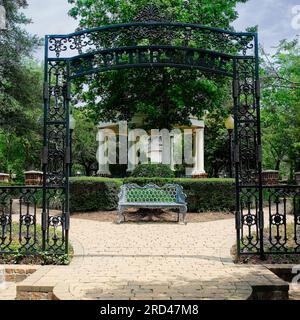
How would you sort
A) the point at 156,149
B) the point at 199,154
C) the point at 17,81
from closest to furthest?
the point at 17,81
the point at 156,149
the point at 199,154

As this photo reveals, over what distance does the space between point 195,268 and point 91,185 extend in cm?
873

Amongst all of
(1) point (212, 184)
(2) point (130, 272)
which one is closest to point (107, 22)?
(1) point (212, 184)

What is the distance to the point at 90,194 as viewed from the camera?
14.6 metres

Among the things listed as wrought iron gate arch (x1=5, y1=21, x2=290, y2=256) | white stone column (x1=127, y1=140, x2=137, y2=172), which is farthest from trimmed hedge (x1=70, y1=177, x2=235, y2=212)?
white stone column (x1=127, y1=140, x2=137, y2=172)

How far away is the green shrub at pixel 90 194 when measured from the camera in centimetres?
1457

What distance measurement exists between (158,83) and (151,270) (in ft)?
52.1

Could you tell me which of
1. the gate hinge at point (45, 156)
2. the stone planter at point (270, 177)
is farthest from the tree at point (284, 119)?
the gate hinge at point (45, 156)

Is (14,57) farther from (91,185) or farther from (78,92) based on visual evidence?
(91,185)

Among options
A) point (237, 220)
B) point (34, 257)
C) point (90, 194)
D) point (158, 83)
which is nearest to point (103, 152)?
point (158, 83)

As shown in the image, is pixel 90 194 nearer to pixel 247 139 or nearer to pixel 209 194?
pixel 209 194

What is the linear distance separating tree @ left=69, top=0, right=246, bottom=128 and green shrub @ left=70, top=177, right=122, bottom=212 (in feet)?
21.6

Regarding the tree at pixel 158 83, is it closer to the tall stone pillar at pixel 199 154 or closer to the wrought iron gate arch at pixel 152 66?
the tall stone pillar at pixel 199 154

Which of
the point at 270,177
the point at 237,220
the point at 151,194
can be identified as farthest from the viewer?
the point at 270,177

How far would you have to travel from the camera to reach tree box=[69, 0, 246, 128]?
786 inches
